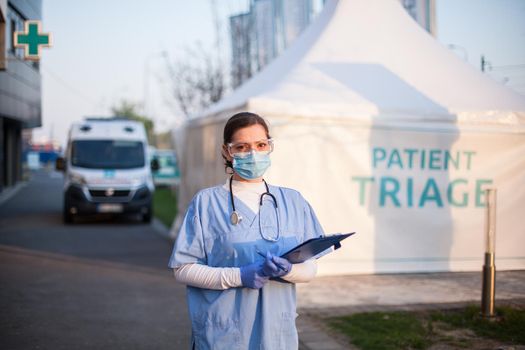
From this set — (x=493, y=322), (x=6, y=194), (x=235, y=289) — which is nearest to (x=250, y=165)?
(x=235, y=289)

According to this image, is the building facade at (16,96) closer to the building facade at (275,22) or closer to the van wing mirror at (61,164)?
the van wing mirror at (61,164)

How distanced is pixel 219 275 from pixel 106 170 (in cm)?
1458

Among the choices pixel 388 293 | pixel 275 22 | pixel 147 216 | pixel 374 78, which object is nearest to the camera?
pixel 388 293

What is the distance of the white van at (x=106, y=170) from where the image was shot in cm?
1666

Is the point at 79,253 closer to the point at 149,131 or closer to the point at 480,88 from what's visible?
the point at 480,88

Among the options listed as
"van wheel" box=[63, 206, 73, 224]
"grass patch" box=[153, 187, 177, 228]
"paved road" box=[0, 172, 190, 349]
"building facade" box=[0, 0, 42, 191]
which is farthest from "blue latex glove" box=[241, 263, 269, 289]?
"building facade" box=[0, 0, 42, 191]

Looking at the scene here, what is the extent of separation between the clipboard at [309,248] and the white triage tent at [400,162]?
591 cm

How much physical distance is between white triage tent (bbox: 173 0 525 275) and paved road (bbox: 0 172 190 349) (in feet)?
8.42

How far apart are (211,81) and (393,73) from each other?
18.6 meters

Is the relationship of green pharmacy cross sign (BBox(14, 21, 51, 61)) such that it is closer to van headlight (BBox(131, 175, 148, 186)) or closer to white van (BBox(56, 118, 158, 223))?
white van (BBox(56, 118, 158, 223))

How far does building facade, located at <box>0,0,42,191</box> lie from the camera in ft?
80.4

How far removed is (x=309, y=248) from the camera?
110 inches

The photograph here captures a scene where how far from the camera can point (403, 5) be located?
12031mm

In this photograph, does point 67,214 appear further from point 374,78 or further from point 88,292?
point 374,78
